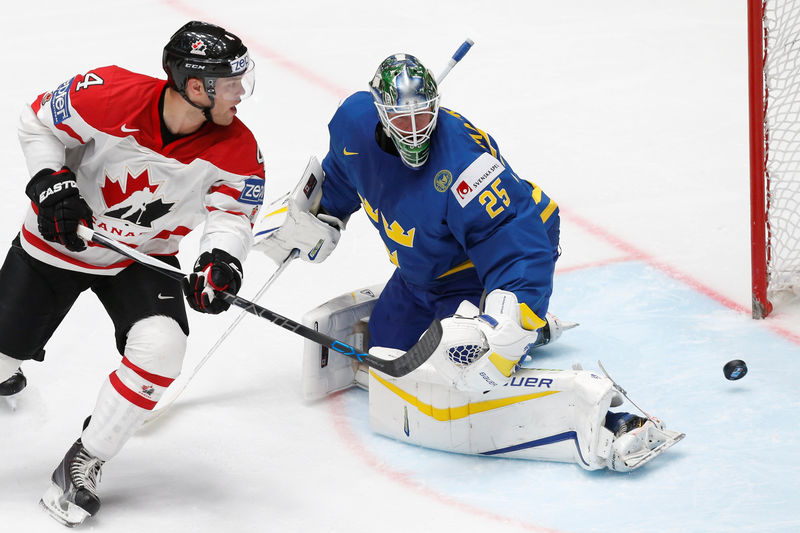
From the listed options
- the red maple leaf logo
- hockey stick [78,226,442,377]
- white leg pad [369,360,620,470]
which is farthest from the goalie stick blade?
the red maple leaf logo

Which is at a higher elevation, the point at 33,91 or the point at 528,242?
the point at 528,242

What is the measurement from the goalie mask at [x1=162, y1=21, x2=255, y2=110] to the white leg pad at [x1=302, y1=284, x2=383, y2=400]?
91 centimetres

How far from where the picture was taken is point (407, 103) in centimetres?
305

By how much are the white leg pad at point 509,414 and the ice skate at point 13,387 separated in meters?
1.03

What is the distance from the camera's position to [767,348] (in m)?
3.87

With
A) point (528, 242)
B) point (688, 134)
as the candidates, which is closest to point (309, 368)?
point (528, 242)

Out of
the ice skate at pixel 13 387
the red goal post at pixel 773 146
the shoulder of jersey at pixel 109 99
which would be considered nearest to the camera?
the shoulder of jersey at pixel 109 99

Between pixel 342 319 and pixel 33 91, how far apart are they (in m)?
2.94

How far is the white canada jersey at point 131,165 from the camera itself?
293 cm

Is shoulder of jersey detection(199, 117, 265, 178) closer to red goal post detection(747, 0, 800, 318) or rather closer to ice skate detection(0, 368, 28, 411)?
ice skate detection(0, 368, 28, 411)

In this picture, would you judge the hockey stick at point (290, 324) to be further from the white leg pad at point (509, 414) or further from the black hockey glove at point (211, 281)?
the white leg pad at point (509, 414)

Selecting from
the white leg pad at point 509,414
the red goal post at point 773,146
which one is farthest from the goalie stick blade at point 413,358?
the red goal post at point 773,146

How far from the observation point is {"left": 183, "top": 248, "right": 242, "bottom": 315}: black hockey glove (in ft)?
9.32

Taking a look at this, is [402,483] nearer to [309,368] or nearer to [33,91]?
[309,368]
